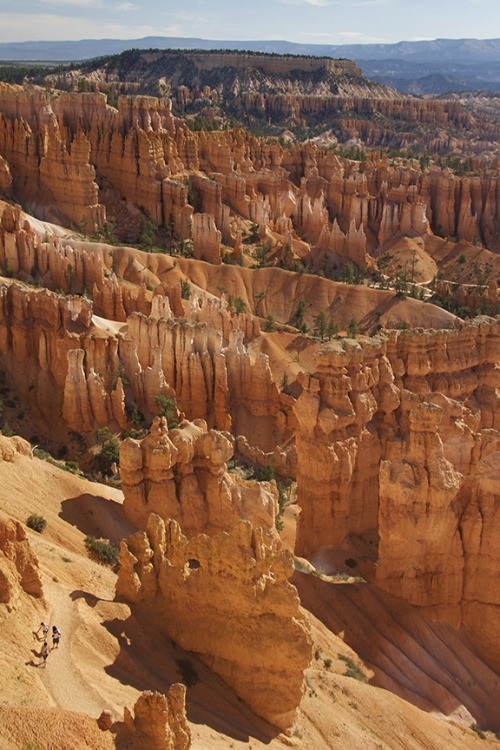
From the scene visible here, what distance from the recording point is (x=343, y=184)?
97.1m

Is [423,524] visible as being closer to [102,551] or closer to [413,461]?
[413,461]

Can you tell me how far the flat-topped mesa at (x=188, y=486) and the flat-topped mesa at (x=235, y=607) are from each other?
6.58 m

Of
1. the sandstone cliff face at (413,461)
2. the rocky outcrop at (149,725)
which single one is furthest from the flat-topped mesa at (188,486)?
the rocky outcrop at (149,725)

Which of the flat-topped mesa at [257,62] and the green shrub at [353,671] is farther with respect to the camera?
the flat-topped mesa at [257,62]

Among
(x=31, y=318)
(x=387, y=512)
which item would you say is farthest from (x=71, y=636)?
(x=31, y=318)

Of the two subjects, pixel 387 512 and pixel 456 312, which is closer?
pixel 387 512

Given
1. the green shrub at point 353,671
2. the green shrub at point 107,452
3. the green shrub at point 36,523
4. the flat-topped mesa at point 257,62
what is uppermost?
the flat-topped mesa at point 257,62

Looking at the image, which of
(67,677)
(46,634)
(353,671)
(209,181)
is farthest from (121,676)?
(209,181)

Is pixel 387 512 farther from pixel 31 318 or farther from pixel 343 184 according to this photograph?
pixel 343 184

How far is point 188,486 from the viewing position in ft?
79.4

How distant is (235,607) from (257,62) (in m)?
191

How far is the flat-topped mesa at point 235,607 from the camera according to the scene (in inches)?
615

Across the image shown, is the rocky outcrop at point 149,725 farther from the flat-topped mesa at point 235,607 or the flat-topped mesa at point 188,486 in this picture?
the flat-topped mesa at point 188,486

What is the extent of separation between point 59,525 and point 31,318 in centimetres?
2051
